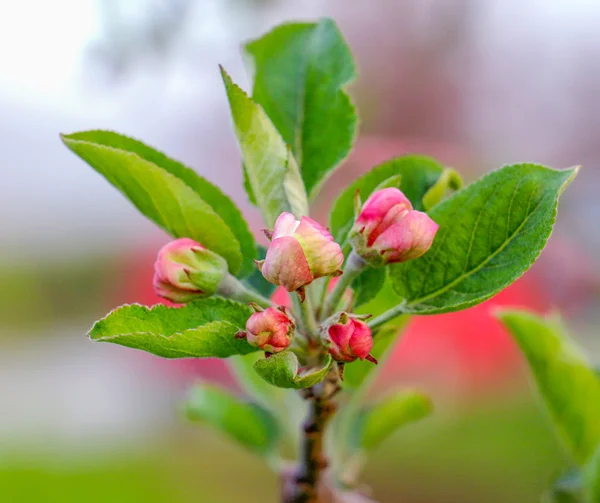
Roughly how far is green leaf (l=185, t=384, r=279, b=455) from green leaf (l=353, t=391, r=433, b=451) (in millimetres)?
71

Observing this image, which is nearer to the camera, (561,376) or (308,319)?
(308,319)

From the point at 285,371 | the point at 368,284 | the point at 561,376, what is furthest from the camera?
the point at 561,376

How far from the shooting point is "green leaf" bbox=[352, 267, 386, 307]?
1.19ft

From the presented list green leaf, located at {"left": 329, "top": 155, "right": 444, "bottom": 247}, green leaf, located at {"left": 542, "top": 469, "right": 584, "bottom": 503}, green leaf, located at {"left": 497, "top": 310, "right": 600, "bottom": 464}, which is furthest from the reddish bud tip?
green leaf, located at {"left": 542, "top": 469, "right": 584, "bottom": 503}

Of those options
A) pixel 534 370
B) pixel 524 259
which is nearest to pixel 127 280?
pixel 534 370

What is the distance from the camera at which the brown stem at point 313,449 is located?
0.33m

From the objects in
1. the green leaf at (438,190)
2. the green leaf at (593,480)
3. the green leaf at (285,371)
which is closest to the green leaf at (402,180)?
the green leaf at (438,190)

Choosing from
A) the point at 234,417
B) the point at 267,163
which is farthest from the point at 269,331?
the point at 234,417

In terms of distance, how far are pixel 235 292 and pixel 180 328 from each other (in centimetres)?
4

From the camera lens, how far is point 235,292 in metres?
0.33

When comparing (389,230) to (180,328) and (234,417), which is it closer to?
(180,328)

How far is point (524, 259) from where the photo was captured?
30cm

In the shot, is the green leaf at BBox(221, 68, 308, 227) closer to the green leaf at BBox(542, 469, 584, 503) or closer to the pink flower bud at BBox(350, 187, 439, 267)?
the pink flower bud at BBox(350, 187, 439, 267)

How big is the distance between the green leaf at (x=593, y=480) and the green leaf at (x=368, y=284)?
0.69ft
